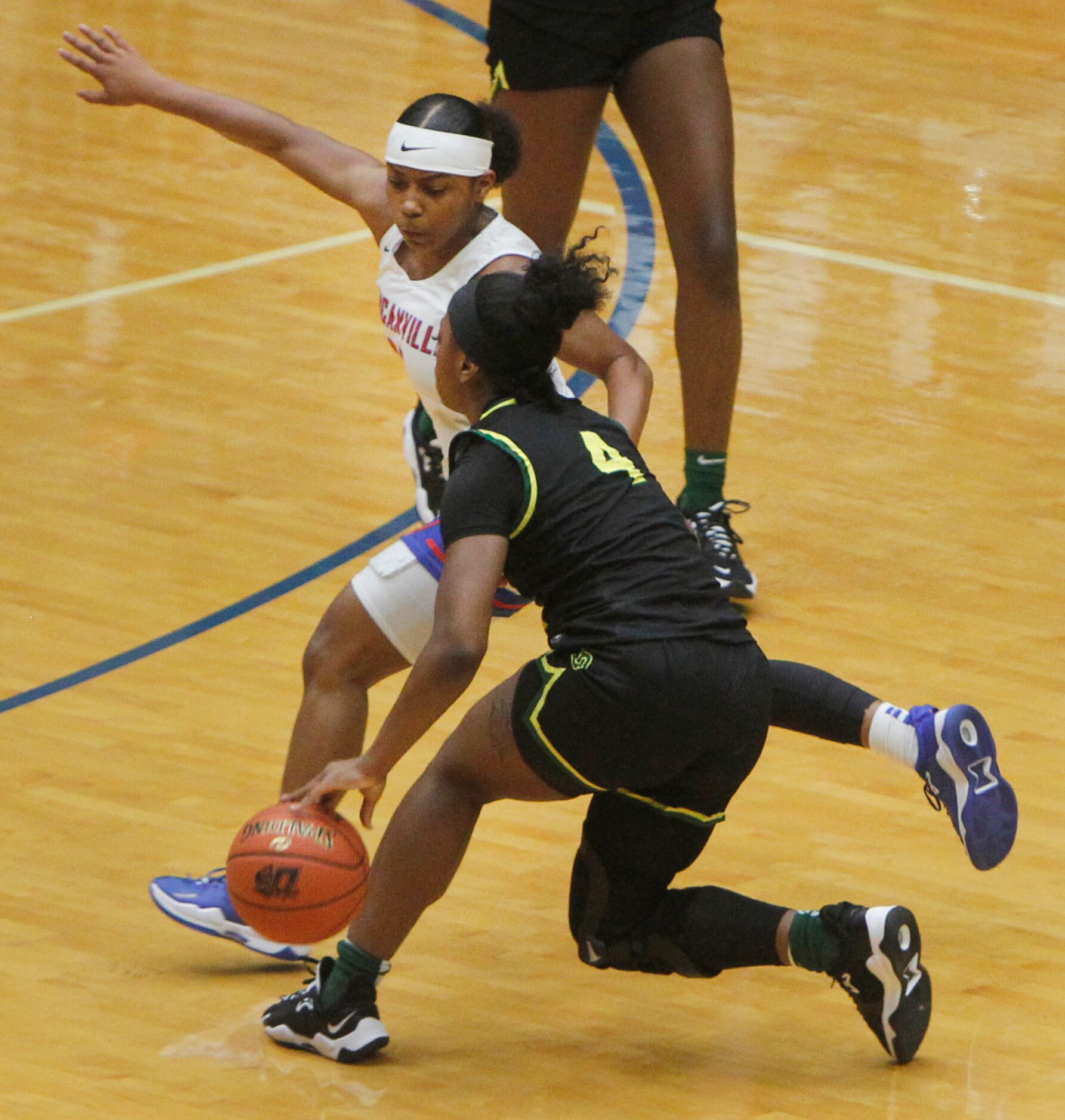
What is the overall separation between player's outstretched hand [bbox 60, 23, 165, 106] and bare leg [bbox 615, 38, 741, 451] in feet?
4.92

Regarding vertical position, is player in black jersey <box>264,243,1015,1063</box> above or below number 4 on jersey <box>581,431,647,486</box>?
below

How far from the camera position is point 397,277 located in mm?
4773

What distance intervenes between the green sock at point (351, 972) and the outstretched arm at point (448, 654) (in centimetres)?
37

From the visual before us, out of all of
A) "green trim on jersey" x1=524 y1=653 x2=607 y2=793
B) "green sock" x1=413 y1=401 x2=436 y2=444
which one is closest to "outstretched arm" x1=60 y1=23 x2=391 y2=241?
"green sock" x1=413 y1=401 x2=436 y2=444

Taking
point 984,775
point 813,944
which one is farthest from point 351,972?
point 984,775

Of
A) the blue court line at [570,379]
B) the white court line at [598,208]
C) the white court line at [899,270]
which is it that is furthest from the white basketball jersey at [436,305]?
the white court line at [598,208]

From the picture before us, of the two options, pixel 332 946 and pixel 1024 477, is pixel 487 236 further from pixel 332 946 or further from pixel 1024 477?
pixel 1024 477

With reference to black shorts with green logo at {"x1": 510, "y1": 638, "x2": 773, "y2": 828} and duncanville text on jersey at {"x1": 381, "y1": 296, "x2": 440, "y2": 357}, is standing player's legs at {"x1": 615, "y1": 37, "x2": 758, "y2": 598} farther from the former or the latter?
black shorts with green logo at {"x1": 510, "y1": 638, "x2": 773, "y2": 828}

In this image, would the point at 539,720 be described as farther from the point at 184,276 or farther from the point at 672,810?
the point at 184,276

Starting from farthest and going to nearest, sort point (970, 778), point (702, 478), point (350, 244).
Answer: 1. point (350, 244)
2. point (702, 478)
3. point (970, 778)

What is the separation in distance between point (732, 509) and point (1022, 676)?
122cm

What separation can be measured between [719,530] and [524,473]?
8.09 ft

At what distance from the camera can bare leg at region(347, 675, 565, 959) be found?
3928 mm

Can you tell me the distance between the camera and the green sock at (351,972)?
158 inches
